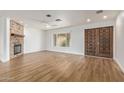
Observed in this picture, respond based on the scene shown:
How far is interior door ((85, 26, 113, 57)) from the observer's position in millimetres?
6410

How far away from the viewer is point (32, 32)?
9.80 m

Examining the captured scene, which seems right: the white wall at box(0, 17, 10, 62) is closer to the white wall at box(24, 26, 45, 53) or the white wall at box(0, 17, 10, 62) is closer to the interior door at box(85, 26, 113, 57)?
the white wall at box(24, 26, 45, 53)

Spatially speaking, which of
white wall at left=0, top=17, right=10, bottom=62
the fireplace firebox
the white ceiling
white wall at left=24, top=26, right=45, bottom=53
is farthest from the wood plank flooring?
white wall at left=24, top=26, right=45, bottom=53

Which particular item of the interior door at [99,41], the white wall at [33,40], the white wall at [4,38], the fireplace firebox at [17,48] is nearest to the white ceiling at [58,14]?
the white wall at [4,38]

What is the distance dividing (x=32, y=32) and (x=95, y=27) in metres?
5.70

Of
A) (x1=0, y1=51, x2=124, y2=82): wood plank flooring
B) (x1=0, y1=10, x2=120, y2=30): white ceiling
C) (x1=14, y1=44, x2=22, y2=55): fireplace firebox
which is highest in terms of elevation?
(x1=0, y1=10, x2=120, y2=30): white ceiling

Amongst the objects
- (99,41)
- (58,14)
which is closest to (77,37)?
(99,41)

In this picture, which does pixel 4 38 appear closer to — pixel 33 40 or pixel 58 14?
pixel 58 14

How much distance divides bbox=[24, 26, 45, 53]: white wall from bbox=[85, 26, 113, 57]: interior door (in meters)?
4.98

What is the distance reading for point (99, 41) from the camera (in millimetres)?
6887

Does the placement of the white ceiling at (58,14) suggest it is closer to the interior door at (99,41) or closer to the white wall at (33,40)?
the interior door at (99,41)

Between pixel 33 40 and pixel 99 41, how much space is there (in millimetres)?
6013
